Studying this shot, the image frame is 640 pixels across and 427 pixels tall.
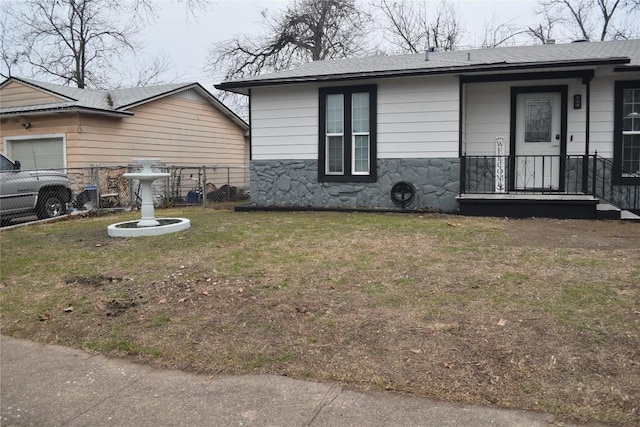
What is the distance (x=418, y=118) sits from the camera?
11.6 metres

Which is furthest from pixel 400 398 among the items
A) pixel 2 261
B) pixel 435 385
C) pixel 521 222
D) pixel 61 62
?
pixel 61 62

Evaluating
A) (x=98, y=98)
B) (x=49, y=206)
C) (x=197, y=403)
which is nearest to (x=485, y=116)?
A: (x=49, y=206)

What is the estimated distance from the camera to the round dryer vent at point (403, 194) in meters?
11.7

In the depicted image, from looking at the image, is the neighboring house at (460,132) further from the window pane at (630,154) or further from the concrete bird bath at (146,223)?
the concrete bird bath at (146,223)

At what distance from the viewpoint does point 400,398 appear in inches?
127

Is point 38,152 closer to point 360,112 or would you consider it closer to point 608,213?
point 360,112

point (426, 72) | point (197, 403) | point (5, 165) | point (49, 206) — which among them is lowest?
point (197, 403)

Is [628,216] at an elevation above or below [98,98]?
below

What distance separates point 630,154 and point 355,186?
5898 mm

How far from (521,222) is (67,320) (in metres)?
7.85

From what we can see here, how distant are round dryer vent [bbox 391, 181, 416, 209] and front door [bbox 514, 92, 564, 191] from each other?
2.33 metres

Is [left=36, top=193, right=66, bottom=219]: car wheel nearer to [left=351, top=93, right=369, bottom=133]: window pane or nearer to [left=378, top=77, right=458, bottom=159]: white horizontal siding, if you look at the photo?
[left=351, top=93, right=369, bottom=133]: window pane

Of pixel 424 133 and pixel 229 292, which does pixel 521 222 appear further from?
pixel 229 292

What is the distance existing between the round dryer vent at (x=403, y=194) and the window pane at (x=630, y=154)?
446 cm
